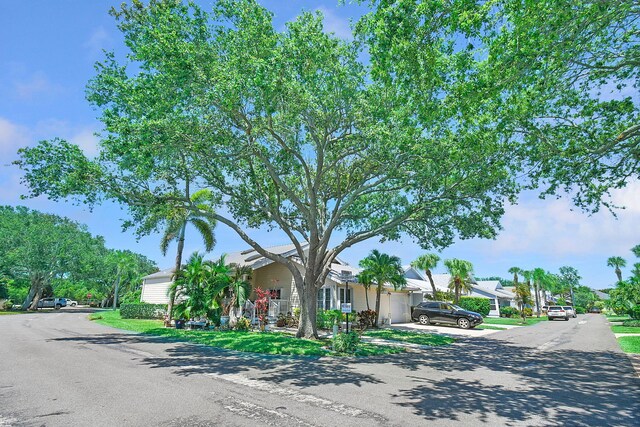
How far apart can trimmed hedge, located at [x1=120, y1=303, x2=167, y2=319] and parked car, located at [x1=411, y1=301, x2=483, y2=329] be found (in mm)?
21091

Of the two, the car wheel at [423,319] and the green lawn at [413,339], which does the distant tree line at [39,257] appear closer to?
the car wheel at [423,319]

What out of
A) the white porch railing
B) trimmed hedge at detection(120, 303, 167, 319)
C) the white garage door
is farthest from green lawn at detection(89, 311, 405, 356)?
the white garage door

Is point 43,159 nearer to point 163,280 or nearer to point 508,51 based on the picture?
point 508,51

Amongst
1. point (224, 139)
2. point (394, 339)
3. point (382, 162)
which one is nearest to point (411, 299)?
point (394, 339)

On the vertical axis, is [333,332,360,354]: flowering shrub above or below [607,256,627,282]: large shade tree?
below

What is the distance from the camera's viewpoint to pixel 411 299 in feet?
109

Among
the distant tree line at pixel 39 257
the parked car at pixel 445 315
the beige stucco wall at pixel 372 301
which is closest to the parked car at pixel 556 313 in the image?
the parked car at pixel 445 315

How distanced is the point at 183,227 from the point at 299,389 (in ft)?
65.0

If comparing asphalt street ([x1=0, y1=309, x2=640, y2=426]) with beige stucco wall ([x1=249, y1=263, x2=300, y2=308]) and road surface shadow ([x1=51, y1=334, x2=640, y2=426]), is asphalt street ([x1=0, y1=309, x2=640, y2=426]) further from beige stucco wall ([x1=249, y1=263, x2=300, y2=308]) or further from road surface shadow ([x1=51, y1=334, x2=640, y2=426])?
beige stucco wall ([x1=249, y1=263, x2=300, y2=308])

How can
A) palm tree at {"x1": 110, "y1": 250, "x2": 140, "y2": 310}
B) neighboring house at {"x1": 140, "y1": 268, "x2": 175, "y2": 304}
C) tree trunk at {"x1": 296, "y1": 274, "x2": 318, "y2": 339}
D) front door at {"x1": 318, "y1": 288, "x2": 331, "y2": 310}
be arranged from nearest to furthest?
tree trunk at {"x1": 296, "y1": 274, "x2": 318, "y2": 339} < front door at {"x1": 318, "y1": 288, "x2": 331, "y2": 310} < neighboring house at {"x1": 140, "y1": 268, "x2": 175, "y2": 304} < palm tree at {"x1": 110, "y1": 250, "x2": 140, "y2": 310}

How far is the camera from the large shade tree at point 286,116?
9688 millimetres

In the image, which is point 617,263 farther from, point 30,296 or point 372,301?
point 30,296

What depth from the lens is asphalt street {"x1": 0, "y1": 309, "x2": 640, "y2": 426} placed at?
5910 millimetres

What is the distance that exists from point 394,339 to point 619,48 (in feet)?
47.1
